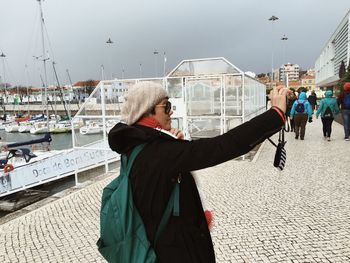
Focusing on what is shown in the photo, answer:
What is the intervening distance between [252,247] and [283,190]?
2.47 m

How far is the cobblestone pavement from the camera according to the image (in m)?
3.85

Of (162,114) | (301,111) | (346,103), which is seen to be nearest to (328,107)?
(346,103)

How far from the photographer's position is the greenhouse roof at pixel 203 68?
10.1m

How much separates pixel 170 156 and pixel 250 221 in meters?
3.62

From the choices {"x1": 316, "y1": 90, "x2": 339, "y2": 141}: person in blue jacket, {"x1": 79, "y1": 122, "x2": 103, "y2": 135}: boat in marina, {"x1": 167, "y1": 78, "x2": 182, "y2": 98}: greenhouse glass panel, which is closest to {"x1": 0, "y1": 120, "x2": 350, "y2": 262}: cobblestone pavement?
{"x1": 79, "y1": 122, "x2": 103, "y2": 135}: boat in marina

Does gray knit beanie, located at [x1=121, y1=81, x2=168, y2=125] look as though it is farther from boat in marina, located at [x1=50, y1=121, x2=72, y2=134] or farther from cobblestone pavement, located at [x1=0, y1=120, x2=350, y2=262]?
boat in marina, located at [x1=50, y1=121, x2=72, y2=134]

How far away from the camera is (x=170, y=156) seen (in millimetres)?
1413

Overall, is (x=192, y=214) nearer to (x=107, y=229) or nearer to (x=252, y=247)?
(x=107, y=229)

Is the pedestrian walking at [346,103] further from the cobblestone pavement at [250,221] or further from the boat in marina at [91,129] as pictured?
the boat in marina at [91,129]

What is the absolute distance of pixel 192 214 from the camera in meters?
1.60

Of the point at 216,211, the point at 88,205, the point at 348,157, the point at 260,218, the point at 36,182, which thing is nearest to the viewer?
the point at 260,218

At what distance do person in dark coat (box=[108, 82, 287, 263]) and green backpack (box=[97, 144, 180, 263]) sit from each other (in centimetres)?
2

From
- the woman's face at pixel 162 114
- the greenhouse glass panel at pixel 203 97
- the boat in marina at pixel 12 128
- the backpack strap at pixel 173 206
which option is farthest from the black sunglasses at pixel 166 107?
the boat in marina at pixel 12 128

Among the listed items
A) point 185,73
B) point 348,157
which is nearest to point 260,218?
point 348,157
